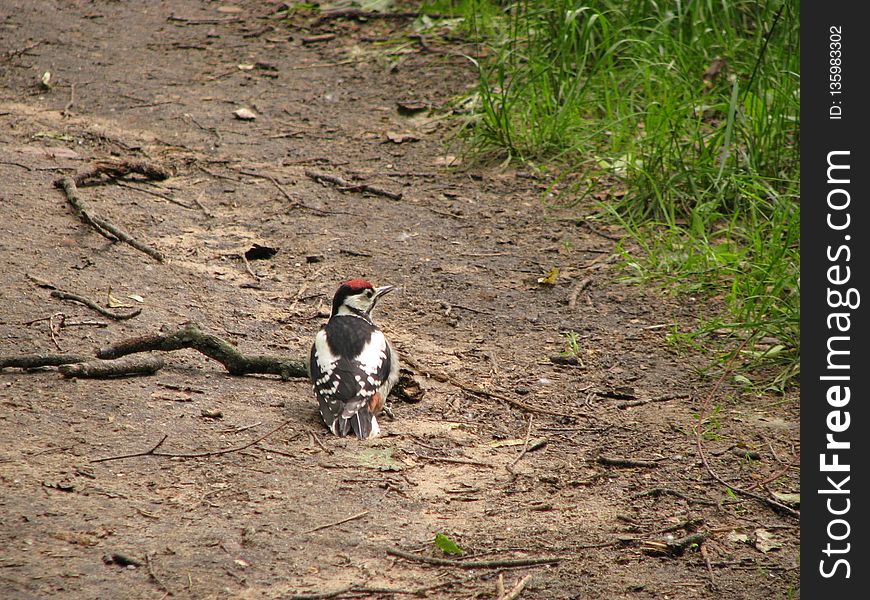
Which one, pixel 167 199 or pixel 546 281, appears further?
pixel 167 199

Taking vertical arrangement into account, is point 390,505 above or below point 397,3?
below

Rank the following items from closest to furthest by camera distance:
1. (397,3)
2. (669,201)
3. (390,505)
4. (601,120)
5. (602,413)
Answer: (390,505)
(602,413)
(669,201)
(601,120)
(397,3)

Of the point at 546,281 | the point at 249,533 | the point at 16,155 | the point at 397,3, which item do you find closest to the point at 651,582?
the point at 249,533

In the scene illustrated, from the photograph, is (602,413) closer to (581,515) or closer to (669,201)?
(581,515)

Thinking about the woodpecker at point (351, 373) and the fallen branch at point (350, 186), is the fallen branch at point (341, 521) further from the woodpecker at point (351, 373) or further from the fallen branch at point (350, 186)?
the fallen branch at point (350, 186)

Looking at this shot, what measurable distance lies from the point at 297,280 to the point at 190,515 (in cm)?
263

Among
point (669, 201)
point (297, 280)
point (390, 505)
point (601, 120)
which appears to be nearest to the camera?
point (390, 505)

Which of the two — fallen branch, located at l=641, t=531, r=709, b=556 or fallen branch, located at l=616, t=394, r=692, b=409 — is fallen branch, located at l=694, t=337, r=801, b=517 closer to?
fallen branch, located at l=616, t=394, r=692, b=409

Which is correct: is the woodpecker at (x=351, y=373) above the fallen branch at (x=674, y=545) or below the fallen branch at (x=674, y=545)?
above

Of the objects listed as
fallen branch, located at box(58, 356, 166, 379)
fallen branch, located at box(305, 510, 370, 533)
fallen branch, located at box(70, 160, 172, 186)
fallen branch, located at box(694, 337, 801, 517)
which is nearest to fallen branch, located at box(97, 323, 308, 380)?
fallen branch, located at box(58, 356, 166, 379)

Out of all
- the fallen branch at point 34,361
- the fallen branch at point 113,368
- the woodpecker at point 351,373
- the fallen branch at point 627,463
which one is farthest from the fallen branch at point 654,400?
the fallen branch at point 34,361

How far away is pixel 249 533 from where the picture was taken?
3.76 metres

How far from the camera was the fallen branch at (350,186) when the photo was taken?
746cm

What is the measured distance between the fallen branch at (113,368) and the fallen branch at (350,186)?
2808mm
